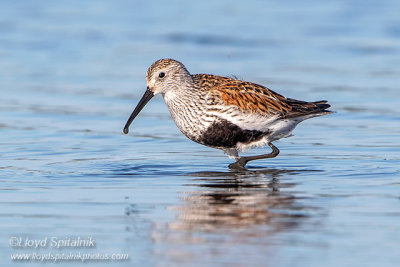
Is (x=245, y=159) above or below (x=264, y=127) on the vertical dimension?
below

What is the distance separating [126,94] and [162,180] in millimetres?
6460

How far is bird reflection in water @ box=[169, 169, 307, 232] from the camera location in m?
8.14

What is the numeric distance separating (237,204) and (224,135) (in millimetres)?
1909

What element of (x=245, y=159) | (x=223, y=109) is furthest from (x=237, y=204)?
(x=245, y=159)

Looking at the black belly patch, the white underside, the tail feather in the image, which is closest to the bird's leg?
the white underside

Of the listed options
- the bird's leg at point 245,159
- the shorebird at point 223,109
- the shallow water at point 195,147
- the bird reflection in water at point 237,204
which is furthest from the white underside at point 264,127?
the bird reflection in water at point 237,204

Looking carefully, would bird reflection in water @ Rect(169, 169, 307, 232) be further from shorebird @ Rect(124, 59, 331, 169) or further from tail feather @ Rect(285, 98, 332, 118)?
tail feather @ Rect(285, 98, 332, 118)

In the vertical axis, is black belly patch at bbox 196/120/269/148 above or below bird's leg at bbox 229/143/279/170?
above

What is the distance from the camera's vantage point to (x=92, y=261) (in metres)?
7.10

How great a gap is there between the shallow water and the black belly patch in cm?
36

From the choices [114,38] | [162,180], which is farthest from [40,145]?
[114,38]

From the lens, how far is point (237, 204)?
902 centimetres

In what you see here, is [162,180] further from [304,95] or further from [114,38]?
[114,38]

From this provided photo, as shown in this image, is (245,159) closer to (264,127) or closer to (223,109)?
(264,127)
